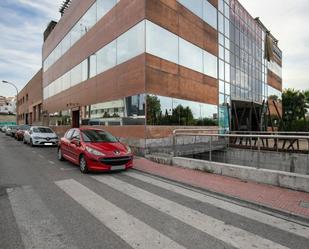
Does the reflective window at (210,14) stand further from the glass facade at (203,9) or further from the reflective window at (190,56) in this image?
the reflective window at (190,56)

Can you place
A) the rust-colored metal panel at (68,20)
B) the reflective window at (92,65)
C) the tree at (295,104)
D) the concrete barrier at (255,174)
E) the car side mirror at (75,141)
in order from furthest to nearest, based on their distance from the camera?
the tree at (295,104)
the rust-colored metal panel at (68,20)
the reflective window at (92,65)
the car side mirror at (75,141)
the concrete barrier at (255,174)

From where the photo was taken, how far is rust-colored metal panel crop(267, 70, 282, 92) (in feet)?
112

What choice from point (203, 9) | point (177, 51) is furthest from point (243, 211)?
point (203, 9)

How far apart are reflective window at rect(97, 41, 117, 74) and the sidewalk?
410 inches

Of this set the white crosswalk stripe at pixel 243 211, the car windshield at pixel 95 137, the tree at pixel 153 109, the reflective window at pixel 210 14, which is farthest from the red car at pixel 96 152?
the reflective window at pixel 210 14

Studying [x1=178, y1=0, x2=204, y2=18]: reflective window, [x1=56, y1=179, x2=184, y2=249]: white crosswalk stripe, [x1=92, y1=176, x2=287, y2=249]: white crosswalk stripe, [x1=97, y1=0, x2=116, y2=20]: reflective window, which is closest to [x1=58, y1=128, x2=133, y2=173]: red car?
[x1=92, y1=176, x2=287, y2=249]: white crosswalk stripe

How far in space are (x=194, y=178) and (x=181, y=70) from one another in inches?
400

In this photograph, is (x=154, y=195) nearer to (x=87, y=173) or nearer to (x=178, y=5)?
(x=87, y=173)

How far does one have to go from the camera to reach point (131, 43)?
1538 cm

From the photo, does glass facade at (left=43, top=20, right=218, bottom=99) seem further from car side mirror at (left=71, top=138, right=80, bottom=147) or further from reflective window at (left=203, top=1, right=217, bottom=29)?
car side mirror at (left=71, top=138, right=80, bottom=147)

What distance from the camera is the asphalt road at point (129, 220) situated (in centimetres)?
382

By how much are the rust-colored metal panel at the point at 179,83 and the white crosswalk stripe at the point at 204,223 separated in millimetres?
8672

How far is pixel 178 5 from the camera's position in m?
16.6

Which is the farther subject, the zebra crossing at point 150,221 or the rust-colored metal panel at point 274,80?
the rust-colored metal panel at point 274,80
